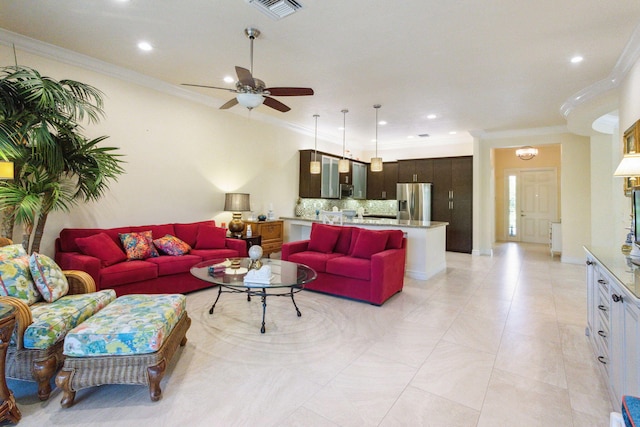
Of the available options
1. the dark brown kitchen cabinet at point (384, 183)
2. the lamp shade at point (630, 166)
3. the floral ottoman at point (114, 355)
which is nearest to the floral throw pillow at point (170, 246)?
the floral ottoman at point (114, 355)

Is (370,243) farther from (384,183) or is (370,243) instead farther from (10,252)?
(384,183)

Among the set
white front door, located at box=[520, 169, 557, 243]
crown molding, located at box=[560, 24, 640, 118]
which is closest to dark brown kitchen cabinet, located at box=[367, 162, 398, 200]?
crown molding, located at box=[560, 24, 640, 118]

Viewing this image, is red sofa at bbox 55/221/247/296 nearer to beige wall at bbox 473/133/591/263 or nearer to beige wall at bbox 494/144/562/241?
beige wall at bbox 473/133/591/263

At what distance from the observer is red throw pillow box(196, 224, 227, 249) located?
15.4ft

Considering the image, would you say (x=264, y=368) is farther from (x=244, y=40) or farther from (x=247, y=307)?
(x=244, y=40)

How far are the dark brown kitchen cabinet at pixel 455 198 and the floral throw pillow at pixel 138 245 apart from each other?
665cm

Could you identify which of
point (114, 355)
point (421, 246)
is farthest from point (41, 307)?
point (421, 246)

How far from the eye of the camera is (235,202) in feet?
17.8

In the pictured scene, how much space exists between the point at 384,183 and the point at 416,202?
1.18m

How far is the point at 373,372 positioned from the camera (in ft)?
7.66

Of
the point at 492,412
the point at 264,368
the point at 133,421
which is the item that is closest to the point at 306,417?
the point at 264,368

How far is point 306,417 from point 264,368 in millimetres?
621

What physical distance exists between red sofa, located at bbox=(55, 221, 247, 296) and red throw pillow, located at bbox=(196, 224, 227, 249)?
0.01m

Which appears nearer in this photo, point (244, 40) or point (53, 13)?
point (53, 13)
